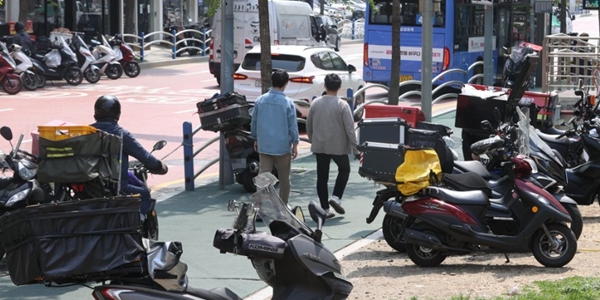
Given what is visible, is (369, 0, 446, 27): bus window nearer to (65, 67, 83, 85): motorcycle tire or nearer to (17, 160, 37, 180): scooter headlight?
(65, 67, 83, 85): motorcycle tire

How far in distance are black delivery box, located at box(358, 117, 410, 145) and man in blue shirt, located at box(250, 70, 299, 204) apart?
2.37 ft

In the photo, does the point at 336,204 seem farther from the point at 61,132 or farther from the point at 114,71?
the point at 114,71

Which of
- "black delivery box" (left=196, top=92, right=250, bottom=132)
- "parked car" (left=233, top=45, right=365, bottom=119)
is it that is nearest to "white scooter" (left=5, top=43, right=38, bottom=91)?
"parked car" (left=233, top=45, right=365, bottom=119)

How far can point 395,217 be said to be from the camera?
345 inches

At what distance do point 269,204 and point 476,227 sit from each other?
3321mm

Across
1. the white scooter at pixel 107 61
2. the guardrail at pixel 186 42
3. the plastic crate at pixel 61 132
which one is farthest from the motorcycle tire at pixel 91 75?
the plastic crate at pixel 61 132

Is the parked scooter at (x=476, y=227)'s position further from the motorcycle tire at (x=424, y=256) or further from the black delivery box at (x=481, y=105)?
the black delivery box at (x=481, y=105)

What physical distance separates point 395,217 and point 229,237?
3649 mm

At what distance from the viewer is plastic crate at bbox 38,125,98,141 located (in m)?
6.91

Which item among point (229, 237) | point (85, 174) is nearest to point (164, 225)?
point (85, 174)

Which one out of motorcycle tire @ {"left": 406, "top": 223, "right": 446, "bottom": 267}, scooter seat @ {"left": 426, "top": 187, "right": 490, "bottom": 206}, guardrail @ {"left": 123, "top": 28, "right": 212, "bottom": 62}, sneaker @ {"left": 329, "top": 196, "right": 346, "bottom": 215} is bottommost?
motorcycle tire @ {"left": 406, "top": 223, "right": 446, "bottom": 267}

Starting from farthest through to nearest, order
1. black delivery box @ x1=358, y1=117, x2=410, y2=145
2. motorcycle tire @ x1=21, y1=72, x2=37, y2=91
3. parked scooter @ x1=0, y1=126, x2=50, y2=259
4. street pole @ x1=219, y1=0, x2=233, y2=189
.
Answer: motorcycle tire @ x1=21, y1=72, x2=37, y2=91 → street pole @ x1=219, y1=0, x2=233, y2=189 → black delivery box @ x1=358, y1=117, x2=410, y2=145 → parked scooter @ x1=0, y1=126, x2=50, y2=259

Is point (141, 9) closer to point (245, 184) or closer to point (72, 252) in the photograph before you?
point (245, 184)

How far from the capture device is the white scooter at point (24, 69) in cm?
2450
